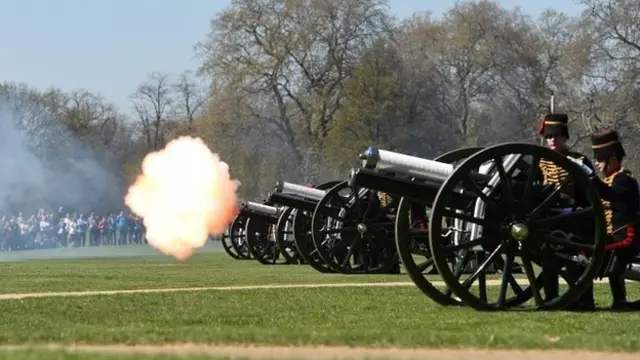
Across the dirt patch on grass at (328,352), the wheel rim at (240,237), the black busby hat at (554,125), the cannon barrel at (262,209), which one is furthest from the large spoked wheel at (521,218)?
the wheel rim at (240,237)

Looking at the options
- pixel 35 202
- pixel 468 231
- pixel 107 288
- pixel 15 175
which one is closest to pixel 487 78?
pixel 35 202

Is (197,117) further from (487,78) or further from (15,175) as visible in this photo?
(15,175)

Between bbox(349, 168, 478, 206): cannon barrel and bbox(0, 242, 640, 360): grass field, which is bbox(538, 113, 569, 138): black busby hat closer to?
bbox(349, 168, 478, 206): cannon barrel

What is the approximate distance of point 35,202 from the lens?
48844 millimetres

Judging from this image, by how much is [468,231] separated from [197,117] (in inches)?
2258

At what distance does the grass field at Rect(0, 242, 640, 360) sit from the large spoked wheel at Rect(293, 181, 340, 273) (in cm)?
520

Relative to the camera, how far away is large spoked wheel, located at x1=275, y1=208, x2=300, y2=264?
27969mm

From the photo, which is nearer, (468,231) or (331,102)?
(468,231)

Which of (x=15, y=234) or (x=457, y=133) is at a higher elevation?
(x=457, y=133)

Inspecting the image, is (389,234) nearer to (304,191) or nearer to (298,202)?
(298,202)

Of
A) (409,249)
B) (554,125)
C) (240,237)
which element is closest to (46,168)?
(240,237)

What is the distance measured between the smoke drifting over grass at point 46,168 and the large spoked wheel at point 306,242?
1702cm

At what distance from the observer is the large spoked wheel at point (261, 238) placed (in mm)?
31156

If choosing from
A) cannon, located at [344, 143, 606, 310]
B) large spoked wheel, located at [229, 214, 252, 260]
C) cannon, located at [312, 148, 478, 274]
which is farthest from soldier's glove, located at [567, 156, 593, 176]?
large spoked wheel, located at [229, 214, 252, 260]
